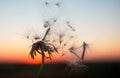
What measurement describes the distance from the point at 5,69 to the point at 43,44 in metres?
2.59

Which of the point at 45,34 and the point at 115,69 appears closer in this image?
the point at 45,34

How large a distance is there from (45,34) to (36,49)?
1.00ft

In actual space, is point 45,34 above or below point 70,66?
above

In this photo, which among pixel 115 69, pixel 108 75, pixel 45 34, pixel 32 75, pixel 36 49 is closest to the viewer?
pixel 36 49

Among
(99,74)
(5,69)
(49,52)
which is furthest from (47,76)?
(49,52)

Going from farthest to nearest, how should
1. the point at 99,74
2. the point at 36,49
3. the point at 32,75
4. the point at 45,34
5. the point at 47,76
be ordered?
1. the point at 99,74
2. the point at 47,76
3. the point at 32,75
4. the point at 45,34
5. the point at 36,49

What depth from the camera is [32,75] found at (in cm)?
440

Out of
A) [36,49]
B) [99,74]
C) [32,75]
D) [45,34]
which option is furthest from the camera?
[99,74]

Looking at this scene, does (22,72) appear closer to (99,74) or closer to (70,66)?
(99,74)

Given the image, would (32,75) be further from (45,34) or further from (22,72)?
(45,34)

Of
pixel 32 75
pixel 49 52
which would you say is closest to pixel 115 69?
pixel 32 75

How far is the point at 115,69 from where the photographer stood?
6559 millimetres

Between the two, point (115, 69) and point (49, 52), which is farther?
point (115, 69)

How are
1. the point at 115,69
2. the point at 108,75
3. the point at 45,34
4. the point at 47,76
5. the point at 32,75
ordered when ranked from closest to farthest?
the point at 45,34 → the point at 32,75 → the point at 47,76 → the point at 108,75 → the point at 115,69
